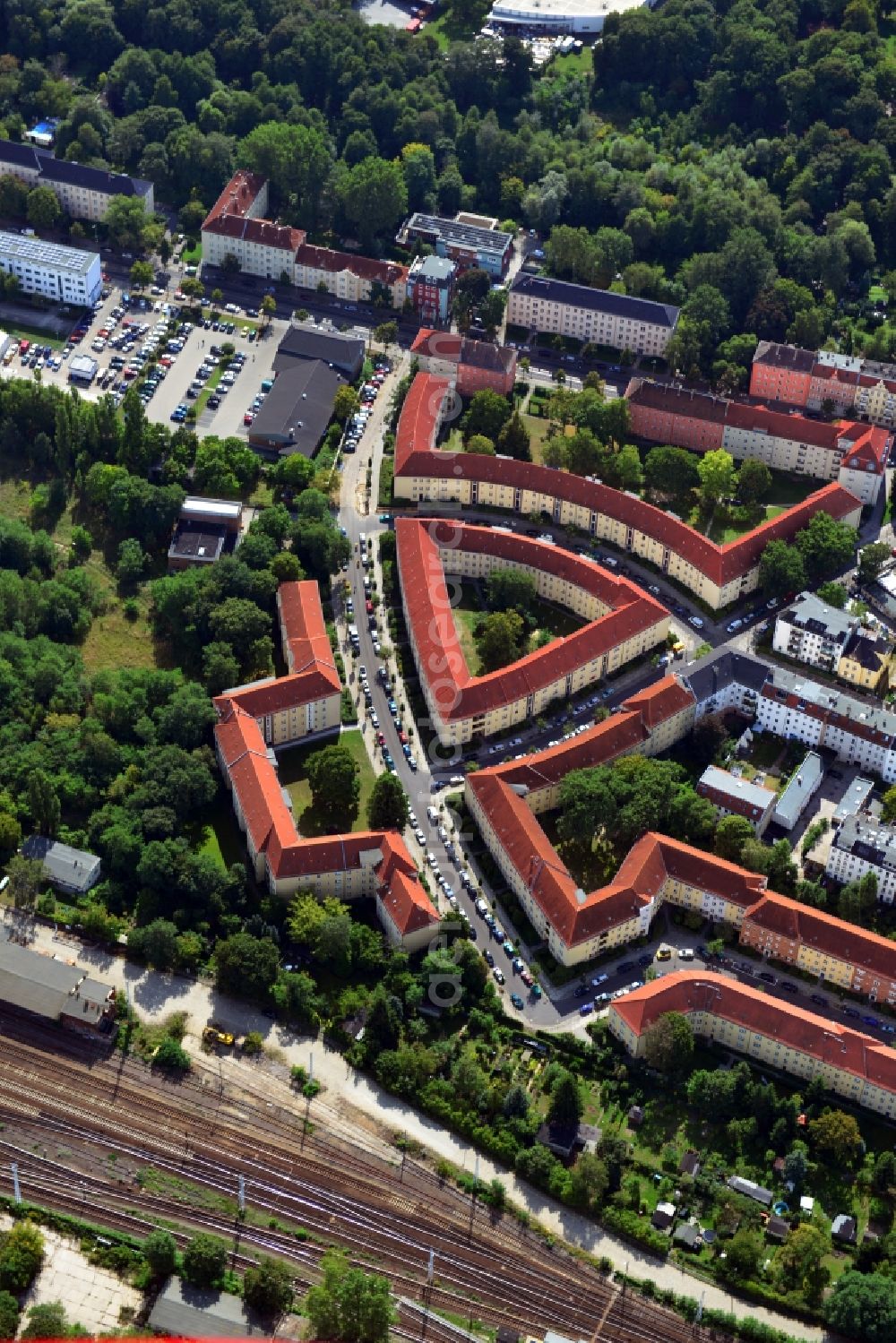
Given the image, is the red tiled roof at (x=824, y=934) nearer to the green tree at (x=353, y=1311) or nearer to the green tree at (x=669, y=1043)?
the green tree at (x=669, y=1043)

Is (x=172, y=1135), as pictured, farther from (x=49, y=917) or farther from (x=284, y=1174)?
(x=49, y=917)

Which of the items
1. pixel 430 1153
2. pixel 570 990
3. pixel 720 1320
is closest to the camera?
pixel 720 1320

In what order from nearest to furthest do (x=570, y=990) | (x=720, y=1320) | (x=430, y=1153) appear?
(x=720, y=1320) → (x=430, y=1153) → (x=570, y=990)

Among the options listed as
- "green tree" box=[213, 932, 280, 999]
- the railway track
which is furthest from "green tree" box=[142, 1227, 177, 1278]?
"green tree" box=[213, 932, 280, 999]

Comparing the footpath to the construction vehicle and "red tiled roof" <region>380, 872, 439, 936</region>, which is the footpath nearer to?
the construction vehicle

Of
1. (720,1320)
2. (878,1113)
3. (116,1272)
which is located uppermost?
(878,1113)

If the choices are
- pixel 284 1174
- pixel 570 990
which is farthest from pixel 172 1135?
pixel 570 990

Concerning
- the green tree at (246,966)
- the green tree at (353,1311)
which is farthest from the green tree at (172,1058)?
the green tree at (353,1311)

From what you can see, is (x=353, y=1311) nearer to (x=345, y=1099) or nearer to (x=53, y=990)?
(x=345, y=1099)
